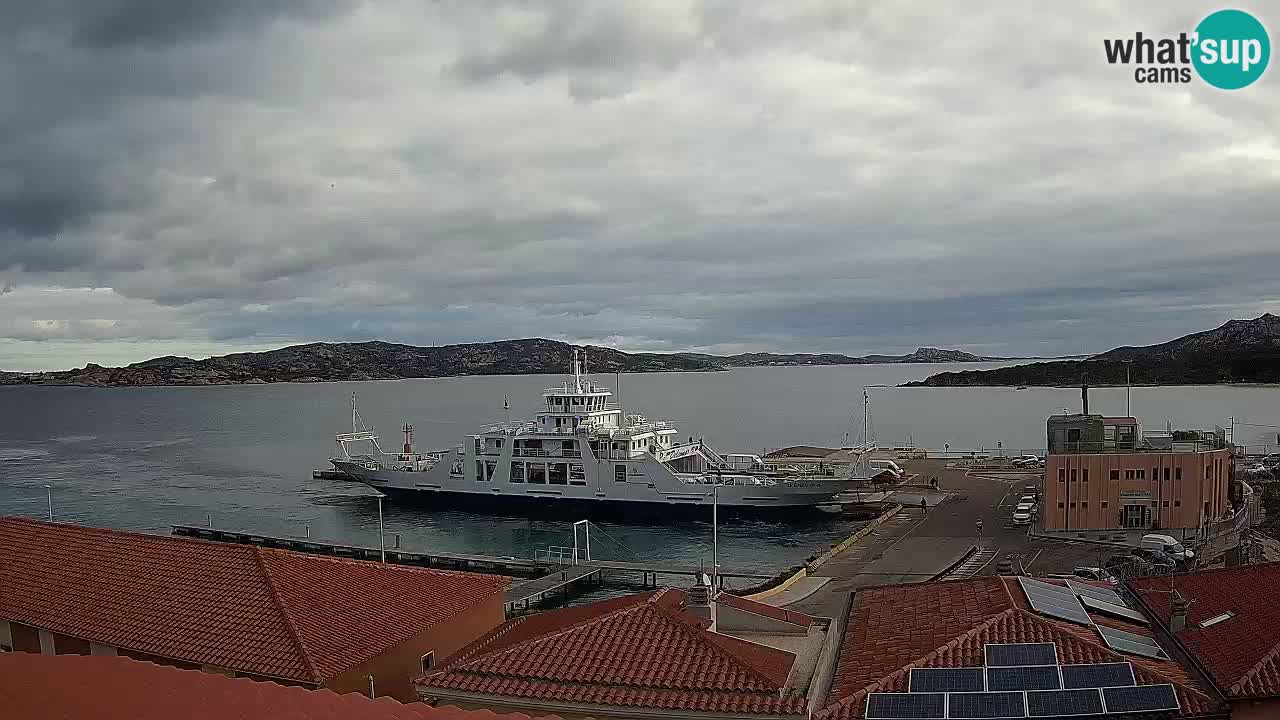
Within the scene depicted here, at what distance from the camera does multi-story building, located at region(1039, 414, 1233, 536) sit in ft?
102

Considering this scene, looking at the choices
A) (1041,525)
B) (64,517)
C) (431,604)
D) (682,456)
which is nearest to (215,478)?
(64,517)

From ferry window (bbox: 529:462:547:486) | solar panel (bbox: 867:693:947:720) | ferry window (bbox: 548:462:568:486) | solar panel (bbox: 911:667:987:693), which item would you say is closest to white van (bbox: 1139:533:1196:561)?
solar panel (bbox: 911:667:987:693)

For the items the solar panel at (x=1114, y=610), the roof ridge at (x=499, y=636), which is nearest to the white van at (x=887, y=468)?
the solar panel at (x=1114, y=610)

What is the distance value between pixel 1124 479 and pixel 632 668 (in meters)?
27.5

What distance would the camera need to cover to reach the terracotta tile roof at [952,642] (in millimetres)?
9148

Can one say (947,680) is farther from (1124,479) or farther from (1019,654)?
(1124,479)

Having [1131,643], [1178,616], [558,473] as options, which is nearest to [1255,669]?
[1131,643]

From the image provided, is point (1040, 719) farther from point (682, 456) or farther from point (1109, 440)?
point (682, 456)

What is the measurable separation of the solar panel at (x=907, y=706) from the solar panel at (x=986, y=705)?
0.32 feet

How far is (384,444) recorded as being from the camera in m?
94.4

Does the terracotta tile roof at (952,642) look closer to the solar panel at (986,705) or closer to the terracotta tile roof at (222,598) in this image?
the solar panel at (986,705)

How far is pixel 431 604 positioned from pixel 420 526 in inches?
1444

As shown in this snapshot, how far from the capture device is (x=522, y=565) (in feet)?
110

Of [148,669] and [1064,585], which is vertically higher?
[148,669]
